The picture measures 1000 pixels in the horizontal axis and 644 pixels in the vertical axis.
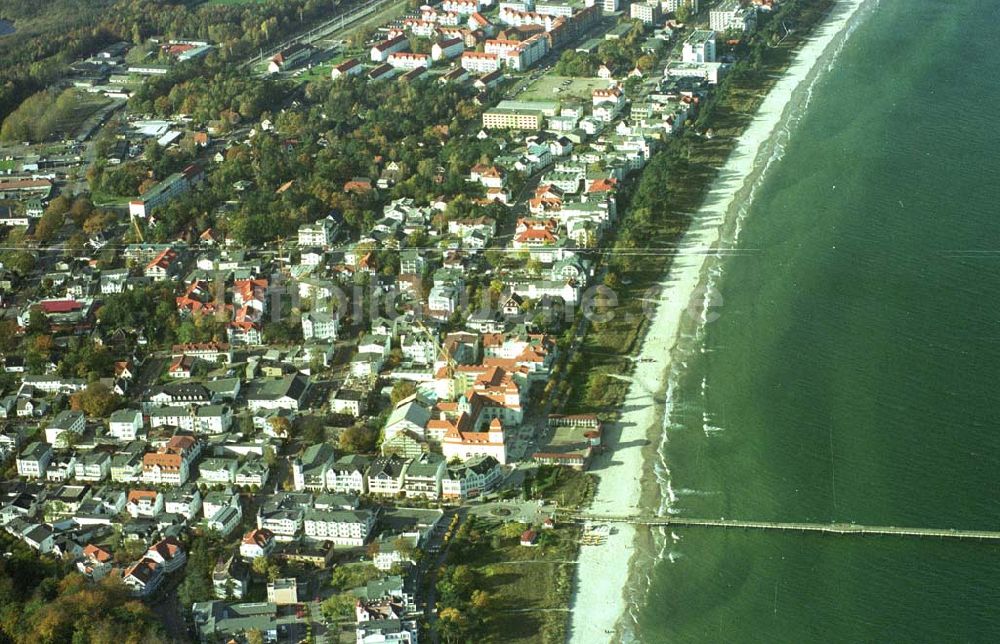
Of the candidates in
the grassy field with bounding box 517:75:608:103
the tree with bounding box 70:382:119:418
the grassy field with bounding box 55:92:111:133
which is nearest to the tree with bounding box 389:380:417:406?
the tree with bounding box 70:382:119:418

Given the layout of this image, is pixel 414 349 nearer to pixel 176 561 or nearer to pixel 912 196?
pixel 176 561

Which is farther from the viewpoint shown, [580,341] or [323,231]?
[323,231]

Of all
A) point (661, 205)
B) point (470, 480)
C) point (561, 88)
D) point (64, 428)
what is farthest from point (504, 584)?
point (561, 88)

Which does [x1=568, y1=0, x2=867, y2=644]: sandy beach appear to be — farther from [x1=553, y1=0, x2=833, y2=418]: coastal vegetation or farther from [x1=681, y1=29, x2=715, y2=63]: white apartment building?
[x1=681, y1=29, x2=715, y2=63]: white apartment building

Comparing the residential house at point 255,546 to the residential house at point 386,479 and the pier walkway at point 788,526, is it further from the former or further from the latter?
the pier walkway at point 788,526

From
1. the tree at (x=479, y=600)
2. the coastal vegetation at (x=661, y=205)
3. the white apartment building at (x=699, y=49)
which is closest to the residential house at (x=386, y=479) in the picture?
the tree at (x=479, y=600)

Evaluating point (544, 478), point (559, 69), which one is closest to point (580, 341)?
point (544, 478)
